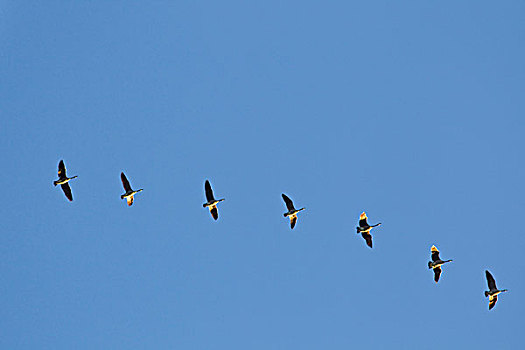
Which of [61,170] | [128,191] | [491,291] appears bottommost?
[491,291]

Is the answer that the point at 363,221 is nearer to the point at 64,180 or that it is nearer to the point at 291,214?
the point at 291,214

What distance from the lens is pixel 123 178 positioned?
89938mm

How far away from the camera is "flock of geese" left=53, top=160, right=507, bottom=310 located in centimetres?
8725

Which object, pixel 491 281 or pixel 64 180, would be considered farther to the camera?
pixel 491 281

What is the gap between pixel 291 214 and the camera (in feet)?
299

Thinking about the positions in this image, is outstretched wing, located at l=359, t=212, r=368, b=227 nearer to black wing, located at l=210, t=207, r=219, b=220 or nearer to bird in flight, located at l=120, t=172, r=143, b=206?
black wing, located at l=210, t=207, r=219, b=220

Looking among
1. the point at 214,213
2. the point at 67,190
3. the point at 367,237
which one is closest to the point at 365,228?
the point at 367,237

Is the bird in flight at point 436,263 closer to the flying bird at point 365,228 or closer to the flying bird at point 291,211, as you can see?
the flying bird at point 365,228

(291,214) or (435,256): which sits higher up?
(291,214)

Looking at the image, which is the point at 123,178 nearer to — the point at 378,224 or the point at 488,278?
the point at 378,224

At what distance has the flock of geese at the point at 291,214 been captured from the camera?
87.2 metres

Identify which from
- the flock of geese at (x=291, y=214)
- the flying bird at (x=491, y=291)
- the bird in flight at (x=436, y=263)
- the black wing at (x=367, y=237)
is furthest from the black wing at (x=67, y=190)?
the flying bird at (x=491, y=291)

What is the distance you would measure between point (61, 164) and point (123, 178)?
516cm

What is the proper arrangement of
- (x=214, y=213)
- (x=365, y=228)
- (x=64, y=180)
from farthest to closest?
(x=365, y=228), (x=214, y=213), (x=64, y=180)
